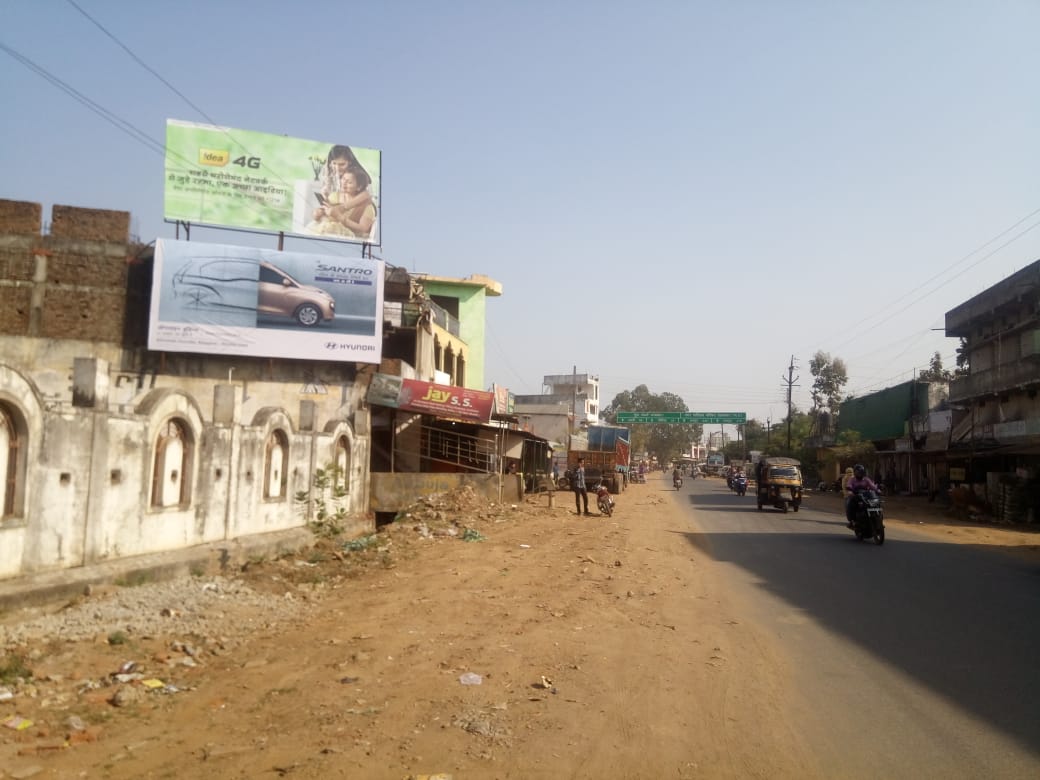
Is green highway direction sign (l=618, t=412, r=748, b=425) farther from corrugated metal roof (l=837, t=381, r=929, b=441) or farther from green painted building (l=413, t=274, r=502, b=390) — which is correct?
green painted building (l=413, t=274, r=502, b=390)

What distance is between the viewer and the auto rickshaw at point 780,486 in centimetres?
2925

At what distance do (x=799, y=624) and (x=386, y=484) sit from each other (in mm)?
15914

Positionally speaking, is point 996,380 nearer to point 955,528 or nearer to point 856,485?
point 955,528

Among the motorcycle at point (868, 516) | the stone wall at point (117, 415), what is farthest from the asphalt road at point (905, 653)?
the stone wall at point (117, 415)

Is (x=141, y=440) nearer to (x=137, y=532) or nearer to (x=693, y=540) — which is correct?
(x=137, y=532)

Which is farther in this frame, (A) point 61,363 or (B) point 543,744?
(A) point 61,363

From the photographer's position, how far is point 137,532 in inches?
420

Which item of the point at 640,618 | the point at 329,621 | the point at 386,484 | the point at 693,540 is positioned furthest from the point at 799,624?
the point at 386,484

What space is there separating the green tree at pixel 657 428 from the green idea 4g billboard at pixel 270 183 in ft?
282

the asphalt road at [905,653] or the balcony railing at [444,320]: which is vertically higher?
the balcony railing at [444,320]

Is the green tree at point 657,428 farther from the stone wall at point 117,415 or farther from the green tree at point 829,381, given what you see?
the stone wall at point 117,415

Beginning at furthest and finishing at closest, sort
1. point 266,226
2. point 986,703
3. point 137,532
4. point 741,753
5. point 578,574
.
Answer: point 266,226 < point 578,574 < point 137,532 < point 986,703 < point 741,753

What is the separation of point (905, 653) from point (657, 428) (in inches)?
4844

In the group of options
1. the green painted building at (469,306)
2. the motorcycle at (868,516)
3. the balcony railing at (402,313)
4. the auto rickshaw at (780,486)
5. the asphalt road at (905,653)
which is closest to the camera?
the asphalt road at (905,653)
